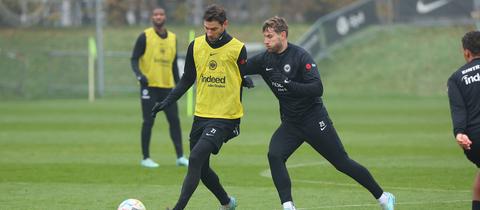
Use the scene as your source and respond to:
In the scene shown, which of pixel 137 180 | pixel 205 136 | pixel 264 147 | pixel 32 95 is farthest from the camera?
pixel 32 95

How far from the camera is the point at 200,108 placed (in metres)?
10.0

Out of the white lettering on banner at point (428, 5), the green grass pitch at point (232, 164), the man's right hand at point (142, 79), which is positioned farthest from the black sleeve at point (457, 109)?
the white lettering on banner at point (428, 5)

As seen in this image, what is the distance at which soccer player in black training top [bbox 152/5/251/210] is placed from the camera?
9.77m

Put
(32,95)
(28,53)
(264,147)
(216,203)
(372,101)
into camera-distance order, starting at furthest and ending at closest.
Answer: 1. (28,53)
2. (32,95)
3. (372,101)
4. (264,147)
5. (216,203)

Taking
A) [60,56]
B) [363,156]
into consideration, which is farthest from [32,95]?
[363,156]

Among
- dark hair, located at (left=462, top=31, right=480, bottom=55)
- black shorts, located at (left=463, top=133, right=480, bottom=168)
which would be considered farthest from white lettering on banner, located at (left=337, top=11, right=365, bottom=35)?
black shorts, located at (left=463, top=133, right=480, bottom=168)

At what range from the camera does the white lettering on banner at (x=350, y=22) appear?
3912 centimetres

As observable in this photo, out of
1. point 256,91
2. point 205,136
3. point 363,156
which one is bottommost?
point 256,91

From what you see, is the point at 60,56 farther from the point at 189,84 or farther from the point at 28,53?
the point at 189,84

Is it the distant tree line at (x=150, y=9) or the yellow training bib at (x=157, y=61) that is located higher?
the yellow training bib at (x=157, y=61)

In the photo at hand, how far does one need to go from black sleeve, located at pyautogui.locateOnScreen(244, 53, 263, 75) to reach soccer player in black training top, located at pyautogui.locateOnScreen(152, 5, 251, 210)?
0.05 meters

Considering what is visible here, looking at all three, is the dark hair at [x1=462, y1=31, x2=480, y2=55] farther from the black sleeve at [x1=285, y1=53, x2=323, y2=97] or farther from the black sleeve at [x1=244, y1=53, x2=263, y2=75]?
the black sleeve at [x1=244, y1=53, x2=263, y2=75]

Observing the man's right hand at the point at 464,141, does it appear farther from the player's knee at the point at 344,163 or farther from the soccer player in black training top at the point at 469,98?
the player's knee at the point at 344,163

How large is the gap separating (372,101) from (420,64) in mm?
5932
